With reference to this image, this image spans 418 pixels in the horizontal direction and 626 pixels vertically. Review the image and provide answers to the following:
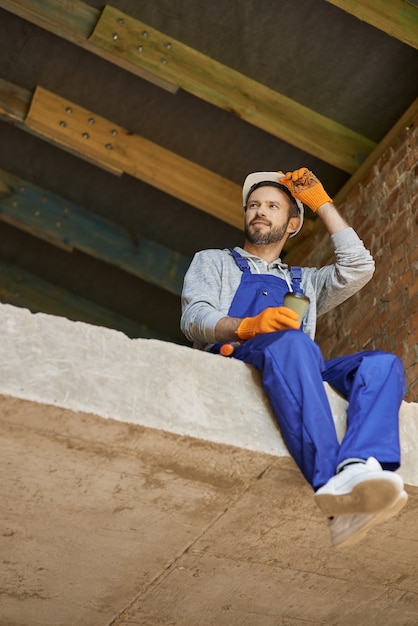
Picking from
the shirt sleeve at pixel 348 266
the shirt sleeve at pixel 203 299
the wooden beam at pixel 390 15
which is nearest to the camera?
the shirt sleeve at pixel 203 299

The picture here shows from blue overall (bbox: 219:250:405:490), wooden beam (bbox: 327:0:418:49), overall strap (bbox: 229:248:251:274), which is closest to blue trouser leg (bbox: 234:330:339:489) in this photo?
blue overall (bbox: 219:250:405:490)

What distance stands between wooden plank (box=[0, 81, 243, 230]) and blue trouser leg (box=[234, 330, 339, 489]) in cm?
268

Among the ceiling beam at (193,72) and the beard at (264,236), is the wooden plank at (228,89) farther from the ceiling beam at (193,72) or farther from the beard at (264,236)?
the beard at (264,236)

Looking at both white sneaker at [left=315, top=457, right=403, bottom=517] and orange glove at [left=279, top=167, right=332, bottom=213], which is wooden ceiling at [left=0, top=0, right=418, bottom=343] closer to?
orange glove at [left=279, top=167, right=332, bottom=213]

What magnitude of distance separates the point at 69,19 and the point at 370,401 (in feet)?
9.76

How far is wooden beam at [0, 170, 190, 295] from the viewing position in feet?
19.1

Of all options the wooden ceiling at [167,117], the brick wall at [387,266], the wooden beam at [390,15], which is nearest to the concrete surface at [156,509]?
the brick wall at [387,266]

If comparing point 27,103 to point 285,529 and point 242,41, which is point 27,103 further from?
point 285,529

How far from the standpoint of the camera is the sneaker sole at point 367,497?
2256 millimetres

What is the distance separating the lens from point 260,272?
3334 millimetres

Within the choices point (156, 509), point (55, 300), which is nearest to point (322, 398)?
point (156, 509)

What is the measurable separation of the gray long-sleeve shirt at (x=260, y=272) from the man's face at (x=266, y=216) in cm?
9

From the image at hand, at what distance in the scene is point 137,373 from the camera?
2.61 meters

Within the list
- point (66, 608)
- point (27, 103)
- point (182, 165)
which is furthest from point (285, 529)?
point (27, 103)
